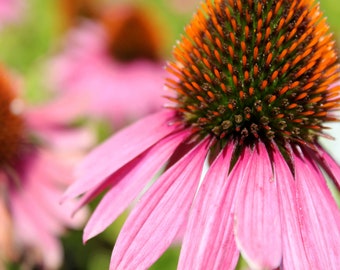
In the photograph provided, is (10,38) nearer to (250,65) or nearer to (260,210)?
(250,65)

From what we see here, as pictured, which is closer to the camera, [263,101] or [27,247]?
[263,101]

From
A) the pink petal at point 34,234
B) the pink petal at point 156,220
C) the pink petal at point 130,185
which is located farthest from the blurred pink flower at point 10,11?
the pink petal at point 156,220

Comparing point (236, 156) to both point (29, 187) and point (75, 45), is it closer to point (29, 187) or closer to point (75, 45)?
point (29, 187)

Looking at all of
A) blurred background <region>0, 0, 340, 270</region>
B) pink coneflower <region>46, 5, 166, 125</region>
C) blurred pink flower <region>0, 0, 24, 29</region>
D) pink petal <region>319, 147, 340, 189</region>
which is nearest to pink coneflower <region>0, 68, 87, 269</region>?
blurred background <region>0, 0, 340, 270</region>

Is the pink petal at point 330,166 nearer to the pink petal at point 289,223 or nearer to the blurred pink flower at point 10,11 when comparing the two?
the pink petal at point 289,223

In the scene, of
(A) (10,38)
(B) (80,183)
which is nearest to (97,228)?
(B) (80,183)

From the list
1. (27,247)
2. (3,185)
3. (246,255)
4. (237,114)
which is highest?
(237,114)
